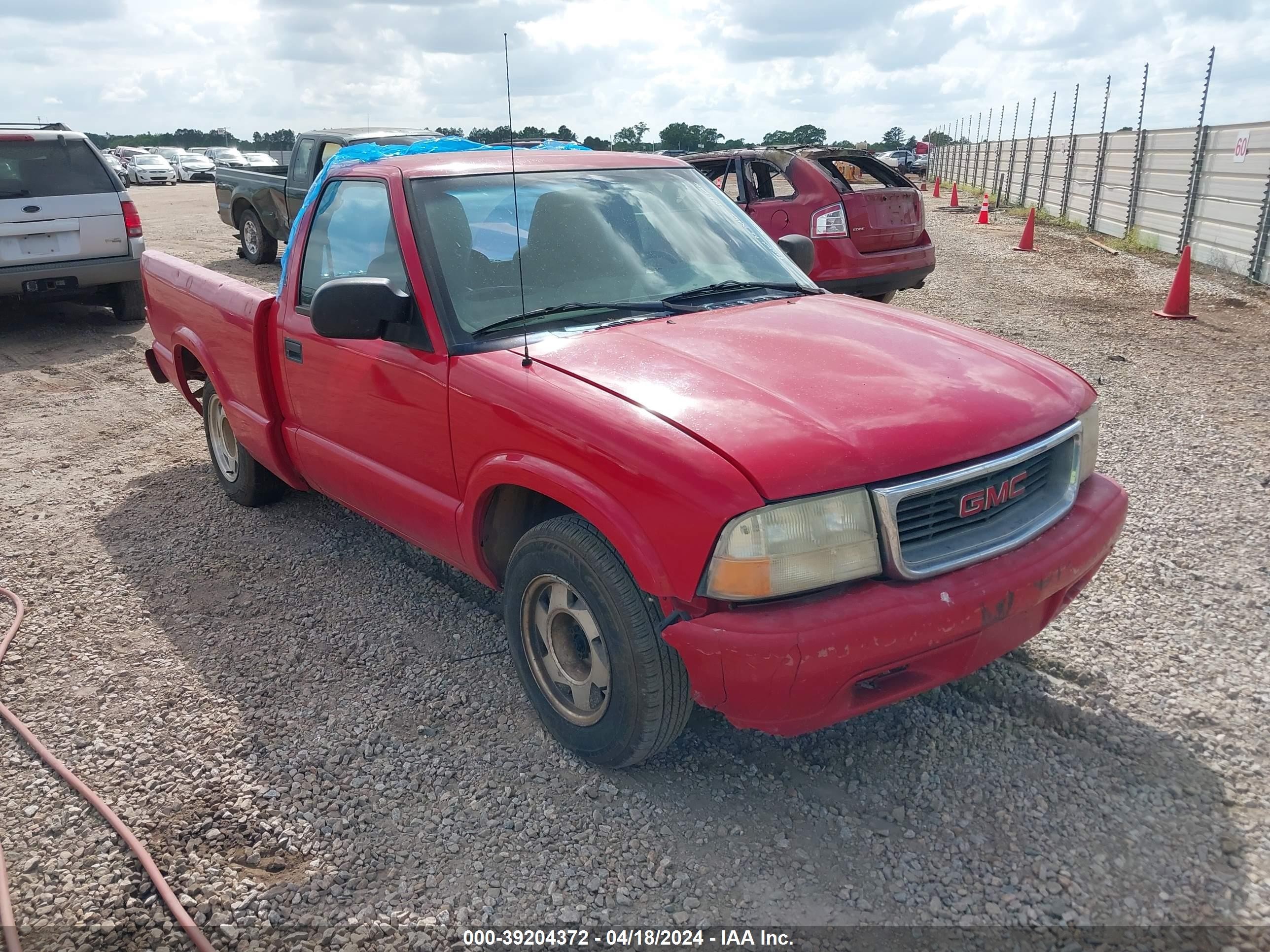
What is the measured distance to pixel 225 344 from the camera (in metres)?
4.60

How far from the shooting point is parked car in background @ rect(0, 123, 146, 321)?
893 cm

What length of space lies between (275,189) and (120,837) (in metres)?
12.2

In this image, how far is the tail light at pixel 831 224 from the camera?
8.55 m

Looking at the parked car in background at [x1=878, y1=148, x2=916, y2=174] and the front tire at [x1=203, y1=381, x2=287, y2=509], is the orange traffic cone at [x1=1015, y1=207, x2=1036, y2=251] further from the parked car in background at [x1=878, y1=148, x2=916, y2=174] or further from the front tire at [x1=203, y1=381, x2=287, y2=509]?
the parked car in background at [x1=878, y1=148, x2=916, y2=174]

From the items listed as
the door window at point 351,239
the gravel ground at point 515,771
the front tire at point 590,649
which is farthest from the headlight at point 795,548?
the door window at point 351,239

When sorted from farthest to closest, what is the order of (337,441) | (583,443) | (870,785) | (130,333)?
(130,333) < (337,441) < (870,785) < (583,443)

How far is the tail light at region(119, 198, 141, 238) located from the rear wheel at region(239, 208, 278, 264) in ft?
12.3

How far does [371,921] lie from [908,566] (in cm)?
166

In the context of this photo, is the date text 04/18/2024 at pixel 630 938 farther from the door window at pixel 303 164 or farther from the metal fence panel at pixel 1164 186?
the metal fence panel at pixel 1164 186

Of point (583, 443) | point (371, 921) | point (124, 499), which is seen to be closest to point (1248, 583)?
point (583, 443)

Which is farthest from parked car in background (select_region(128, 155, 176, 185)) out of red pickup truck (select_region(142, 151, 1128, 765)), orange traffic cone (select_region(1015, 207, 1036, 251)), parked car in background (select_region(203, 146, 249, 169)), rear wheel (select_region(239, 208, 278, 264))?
red pickup truck (select_region(142, 151, 1128, 765))

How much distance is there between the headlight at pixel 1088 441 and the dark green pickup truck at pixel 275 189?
30.9 ft

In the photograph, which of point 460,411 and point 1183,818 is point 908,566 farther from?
point 460,411

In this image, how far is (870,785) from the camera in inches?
113
